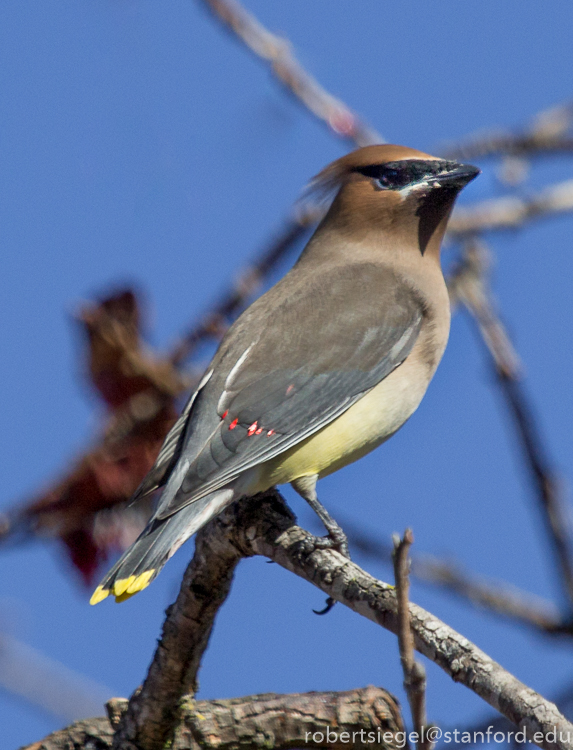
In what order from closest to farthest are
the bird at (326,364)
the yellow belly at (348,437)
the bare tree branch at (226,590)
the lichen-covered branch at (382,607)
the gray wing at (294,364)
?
the lichen-covered branch at (382,607) → the bare tree branch at (226,590) → the bird at (326,364) → the gray wing at (294,364) → the yellow belly at (348,437)

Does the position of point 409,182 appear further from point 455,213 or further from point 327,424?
point 327,424

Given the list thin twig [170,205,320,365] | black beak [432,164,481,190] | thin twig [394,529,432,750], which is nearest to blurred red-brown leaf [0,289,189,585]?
thin twig [170,205,320,365]

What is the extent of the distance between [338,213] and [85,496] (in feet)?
5.16

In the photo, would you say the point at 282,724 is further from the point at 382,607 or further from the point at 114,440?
the point at 114,440

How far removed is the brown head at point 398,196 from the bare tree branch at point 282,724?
2.03 m

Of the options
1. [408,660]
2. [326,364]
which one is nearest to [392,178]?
[326,364]

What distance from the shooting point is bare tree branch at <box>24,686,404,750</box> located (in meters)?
3.08

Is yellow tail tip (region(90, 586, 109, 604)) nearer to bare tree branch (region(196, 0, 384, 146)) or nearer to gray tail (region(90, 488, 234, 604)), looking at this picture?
gray tail (region(90, 488, 234, 604))

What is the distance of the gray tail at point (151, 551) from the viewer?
11.1 ft

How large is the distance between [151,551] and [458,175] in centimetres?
191

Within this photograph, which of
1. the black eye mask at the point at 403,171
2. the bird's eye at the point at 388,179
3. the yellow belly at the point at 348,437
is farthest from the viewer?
the bird's eye at the point at 388,179

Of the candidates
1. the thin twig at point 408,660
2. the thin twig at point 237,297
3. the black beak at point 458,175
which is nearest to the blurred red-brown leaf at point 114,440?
the thin twig at point 237,297

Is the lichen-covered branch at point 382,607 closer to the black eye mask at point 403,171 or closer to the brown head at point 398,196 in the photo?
the brown head at point 398,196

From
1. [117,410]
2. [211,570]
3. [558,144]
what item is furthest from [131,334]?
[558,144]
